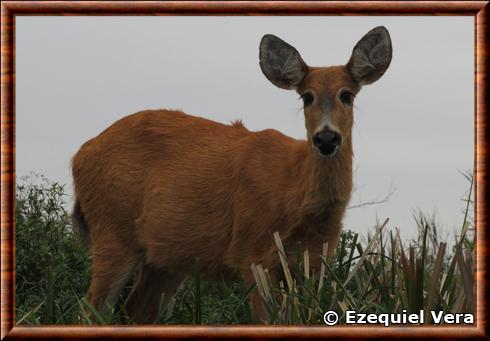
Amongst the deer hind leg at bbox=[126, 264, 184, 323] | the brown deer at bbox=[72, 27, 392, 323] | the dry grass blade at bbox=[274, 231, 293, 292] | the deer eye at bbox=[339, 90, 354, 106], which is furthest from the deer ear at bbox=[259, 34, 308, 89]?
the deer hind leg at bbox=[126, 264, 184, 323]

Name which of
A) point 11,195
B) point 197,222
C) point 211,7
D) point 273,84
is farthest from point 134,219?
point 211,7

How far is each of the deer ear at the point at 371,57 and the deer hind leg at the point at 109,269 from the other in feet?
8.40

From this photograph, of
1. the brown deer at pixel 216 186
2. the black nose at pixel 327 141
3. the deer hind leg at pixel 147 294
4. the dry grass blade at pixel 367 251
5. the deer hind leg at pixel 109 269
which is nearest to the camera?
the dry grass blade at pixel 367 251

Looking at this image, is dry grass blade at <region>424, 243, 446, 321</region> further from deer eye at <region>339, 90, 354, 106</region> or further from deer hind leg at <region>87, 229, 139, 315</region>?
deer hind leg at <region>87, 229, 139, 315</region>

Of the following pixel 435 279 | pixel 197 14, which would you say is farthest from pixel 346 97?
pixel 435 279

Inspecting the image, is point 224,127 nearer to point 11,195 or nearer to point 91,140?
point 91,140

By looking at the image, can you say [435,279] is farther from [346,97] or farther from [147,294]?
[147,294]

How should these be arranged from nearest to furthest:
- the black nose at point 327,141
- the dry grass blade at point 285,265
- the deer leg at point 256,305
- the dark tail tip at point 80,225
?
the dry grass blade at point 285,265
the deer leg at point 256,305
the black nose at point 327,141
the dark tail tip at point 80,225

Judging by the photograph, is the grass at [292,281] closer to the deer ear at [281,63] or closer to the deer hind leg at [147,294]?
the deer hind leg at [147,294]

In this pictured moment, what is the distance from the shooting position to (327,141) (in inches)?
242

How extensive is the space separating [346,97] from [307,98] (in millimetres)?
305

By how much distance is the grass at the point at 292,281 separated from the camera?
4.89 meters

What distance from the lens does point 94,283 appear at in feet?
24.4

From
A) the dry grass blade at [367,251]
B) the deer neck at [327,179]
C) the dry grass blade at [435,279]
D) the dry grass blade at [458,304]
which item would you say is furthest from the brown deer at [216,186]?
the dry grass blade at [458,304]
